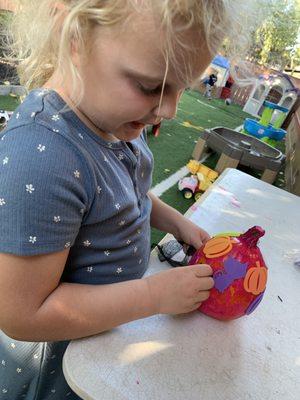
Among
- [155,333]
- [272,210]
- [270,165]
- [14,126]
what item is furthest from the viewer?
[270,165]

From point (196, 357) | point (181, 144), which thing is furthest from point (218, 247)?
point (181, 144)

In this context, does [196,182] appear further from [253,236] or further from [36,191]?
[36,191]

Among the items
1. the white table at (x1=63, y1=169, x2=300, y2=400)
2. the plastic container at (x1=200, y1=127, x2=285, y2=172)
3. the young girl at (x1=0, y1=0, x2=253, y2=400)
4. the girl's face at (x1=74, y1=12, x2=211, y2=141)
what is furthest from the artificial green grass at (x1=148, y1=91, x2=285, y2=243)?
the girl's face at (x1=74, y1=12, x2=211, y2=141)

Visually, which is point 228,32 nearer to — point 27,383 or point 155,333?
point 155,333

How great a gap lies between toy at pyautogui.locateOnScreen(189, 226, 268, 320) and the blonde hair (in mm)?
317

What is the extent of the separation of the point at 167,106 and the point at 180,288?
0.29 metres

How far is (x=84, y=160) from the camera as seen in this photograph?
→ 0.49m

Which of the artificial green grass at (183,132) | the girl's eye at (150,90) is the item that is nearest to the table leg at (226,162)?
the artificial green grass at (183,132)

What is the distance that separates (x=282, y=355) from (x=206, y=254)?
23 centimetres

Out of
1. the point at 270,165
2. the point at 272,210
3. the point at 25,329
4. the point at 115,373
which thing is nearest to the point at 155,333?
the point at 115,373

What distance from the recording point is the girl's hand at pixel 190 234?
85 centimetres

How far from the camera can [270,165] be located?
2.81 metres

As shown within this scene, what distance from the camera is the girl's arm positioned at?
17.4 inches

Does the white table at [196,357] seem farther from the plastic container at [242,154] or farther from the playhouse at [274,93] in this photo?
the playhouse at [274,93]
